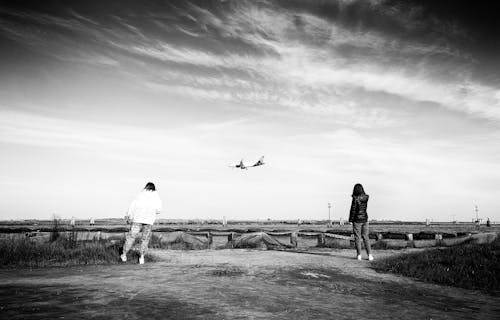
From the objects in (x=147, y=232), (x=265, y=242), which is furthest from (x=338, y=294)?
(x=265, y=242)

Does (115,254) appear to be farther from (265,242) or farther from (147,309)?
(265,242)

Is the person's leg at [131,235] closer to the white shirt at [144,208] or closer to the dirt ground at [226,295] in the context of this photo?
the white shirt at [144,208]

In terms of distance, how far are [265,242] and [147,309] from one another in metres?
10.8

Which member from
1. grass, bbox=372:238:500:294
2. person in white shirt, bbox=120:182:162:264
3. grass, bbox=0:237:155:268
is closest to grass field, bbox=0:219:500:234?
grass, bbox=0:237:155:268

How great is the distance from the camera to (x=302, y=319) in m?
3.77

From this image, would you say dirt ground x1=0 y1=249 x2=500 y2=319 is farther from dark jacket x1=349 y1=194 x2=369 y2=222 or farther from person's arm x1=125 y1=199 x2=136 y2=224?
dark jacket x1=349 y1=194 x2=369 y2=222

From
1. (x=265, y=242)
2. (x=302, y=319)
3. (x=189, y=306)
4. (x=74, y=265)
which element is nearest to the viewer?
(x=302, y=319)

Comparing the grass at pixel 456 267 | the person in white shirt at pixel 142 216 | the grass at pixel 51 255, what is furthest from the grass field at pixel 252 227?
the grass at pixel 456 267

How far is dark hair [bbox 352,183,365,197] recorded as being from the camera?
399 inches

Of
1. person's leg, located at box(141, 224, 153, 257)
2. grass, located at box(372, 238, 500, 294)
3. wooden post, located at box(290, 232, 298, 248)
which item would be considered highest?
person's leg, located at box(141, 224, 153, 257)

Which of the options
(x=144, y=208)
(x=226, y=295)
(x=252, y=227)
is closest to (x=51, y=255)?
(x=144, y=208)

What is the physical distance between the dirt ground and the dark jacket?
2.48 m

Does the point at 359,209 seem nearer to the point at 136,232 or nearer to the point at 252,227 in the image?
the point at 136,232

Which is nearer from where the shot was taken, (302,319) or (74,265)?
(302,319)
